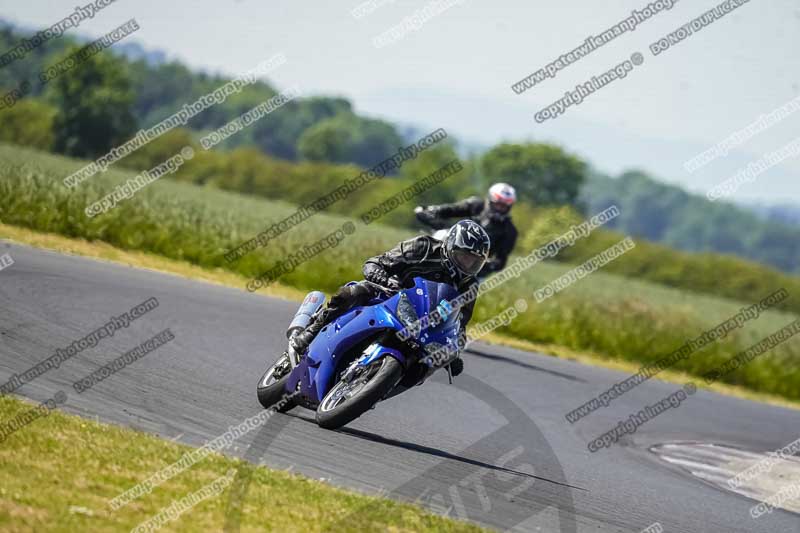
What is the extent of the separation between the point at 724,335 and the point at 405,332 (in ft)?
54.6

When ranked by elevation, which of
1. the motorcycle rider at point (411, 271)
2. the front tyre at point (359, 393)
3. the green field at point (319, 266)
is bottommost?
the green field at point (319, 266)

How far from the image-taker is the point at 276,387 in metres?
8.86

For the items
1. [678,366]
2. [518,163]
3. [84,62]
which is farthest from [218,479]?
[518,163]

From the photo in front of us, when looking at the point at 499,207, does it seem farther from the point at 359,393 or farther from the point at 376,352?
the point at 359,393

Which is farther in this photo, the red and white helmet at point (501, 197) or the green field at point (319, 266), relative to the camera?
the green field at point (319, 266)

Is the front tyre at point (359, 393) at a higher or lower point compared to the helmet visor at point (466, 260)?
lower

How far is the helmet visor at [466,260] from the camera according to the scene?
8133 millimetres

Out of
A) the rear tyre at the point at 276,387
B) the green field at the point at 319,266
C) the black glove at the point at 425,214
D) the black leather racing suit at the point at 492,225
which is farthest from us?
the green field at the point at 319,266

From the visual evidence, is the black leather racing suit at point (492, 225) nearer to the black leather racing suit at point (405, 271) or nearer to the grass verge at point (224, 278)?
the grass verge at point (224, 278)

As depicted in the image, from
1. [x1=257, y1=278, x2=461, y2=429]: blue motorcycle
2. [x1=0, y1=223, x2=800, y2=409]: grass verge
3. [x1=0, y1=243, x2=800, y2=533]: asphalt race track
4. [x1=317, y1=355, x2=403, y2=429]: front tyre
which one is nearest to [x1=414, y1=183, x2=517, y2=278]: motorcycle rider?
[x1=0, y1=243, x2=800, y2=533]: asphalt race track

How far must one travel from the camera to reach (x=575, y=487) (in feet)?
28.8

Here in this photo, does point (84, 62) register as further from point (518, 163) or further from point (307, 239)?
point (307, 239)

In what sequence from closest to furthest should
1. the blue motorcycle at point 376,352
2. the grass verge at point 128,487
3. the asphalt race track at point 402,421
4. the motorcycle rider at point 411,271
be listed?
the grass verge at point 128,487 < the asphalt race track at point 402,421 < the blue motorcycle at point 376,352 < the motorcycle rider at point 411,271

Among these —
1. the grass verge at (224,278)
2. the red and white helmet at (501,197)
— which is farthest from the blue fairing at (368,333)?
the grass verge at (224,278)
